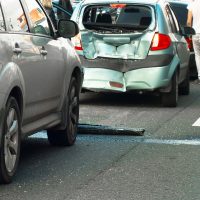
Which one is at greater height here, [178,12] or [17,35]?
[17,35]

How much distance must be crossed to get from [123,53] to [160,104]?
126 centimetres

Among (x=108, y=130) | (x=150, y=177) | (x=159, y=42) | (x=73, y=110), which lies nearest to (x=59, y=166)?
(x=150, y=177)

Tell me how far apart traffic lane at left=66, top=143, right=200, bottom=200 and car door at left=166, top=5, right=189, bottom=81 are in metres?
4.77

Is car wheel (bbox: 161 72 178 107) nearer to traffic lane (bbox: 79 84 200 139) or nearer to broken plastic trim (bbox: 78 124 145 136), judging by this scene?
traffic lane (bbox: 79 84 200 139)

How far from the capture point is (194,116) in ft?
38.1

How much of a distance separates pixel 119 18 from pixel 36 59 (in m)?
6.14

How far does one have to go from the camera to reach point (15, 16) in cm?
719

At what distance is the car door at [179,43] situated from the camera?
13289 mm

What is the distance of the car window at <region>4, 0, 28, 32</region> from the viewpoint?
22.9 ft

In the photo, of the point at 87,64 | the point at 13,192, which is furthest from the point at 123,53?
the point at 13,192

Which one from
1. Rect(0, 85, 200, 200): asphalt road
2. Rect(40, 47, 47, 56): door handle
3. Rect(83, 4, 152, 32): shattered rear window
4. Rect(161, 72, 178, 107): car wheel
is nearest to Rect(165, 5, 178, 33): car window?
Rect(83, 4, 152, 32): shattered rear window

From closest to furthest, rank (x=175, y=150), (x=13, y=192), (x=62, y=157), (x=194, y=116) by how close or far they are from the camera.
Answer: (x=13, y=192) → (x=62, y=157) → (x=175, y=150) → (x=194, y=116)

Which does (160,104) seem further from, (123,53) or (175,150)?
(175,150)

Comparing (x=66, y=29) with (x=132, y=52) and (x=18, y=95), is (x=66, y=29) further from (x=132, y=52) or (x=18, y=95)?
(x=132, y=52)
